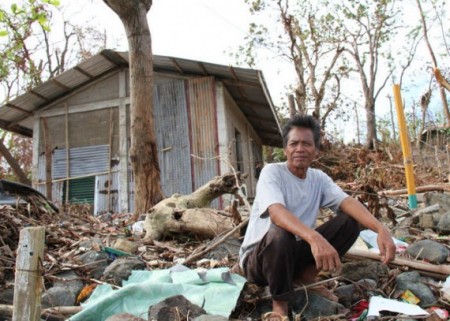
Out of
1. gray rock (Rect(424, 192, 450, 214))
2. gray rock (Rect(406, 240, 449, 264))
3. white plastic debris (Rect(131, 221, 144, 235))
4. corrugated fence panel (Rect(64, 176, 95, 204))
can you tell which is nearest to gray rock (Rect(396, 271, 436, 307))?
gray rock (Rect(406, 240, 449, 264))

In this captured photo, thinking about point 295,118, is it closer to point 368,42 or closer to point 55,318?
point 55,318

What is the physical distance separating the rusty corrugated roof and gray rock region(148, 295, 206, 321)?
22.7 feet

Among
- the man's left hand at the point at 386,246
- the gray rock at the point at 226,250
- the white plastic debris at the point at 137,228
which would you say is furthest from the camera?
the white plastic debris at the point at 137,228

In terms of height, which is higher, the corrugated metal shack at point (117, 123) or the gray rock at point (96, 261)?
the corrugated metal shack at point (117, 123)

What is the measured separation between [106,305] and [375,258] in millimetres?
2212

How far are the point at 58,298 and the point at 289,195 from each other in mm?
1819

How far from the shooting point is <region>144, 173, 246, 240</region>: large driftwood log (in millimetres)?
4809

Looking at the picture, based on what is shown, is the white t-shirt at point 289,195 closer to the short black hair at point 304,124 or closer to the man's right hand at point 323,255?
the short black hair at point 304,124

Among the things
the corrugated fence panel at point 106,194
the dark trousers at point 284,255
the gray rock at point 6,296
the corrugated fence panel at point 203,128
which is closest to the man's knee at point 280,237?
the dark trousers at point 284,255

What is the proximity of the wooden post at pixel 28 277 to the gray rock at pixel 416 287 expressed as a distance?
2495 mm

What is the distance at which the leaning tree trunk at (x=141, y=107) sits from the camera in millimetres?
6805

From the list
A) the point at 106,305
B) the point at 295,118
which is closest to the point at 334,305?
the point at 295,118

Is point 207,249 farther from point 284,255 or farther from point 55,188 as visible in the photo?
point 55,188

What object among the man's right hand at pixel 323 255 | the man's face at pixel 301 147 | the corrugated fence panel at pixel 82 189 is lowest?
the man's right hand at pixel 323 255
